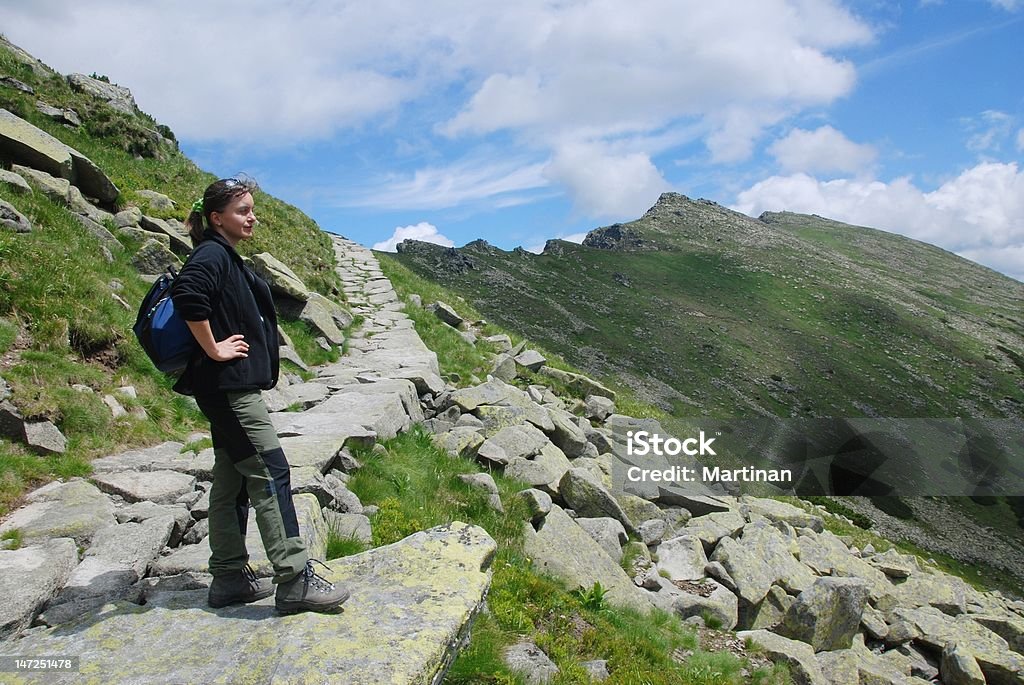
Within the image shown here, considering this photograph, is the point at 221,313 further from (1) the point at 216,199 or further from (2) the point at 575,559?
(2) the point at 575,559

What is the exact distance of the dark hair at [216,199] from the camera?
5027 mm

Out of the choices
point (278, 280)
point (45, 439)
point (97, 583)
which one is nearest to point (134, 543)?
point (97, 583)

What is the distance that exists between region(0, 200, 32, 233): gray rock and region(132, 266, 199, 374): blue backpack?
9.62m

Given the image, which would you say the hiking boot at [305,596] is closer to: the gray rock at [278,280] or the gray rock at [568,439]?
the gray rock at [568,439]

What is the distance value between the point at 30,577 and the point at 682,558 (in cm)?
1061

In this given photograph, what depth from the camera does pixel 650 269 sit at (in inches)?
7372

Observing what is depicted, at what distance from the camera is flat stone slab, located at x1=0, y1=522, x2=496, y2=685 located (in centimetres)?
405

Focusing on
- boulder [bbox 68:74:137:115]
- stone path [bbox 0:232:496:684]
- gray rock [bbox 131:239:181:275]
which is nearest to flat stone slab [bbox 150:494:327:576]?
stone path [bbox 0:232:496:684]

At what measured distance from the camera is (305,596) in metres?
4.76

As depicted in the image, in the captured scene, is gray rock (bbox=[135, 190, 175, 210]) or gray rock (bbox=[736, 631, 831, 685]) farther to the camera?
gray rock (bbox=[135, 190, 175, 210])

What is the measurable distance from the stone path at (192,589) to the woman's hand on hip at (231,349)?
85.0 inches

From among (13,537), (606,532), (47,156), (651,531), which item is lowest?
(651,531)

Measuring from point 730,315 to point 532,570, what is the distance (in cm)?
16061

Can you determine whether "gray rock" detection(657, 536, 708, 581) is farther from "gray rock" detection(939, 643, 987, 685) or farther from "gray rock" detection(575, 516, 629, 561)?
"gray rock" detection(939, 643, 987, 685)
